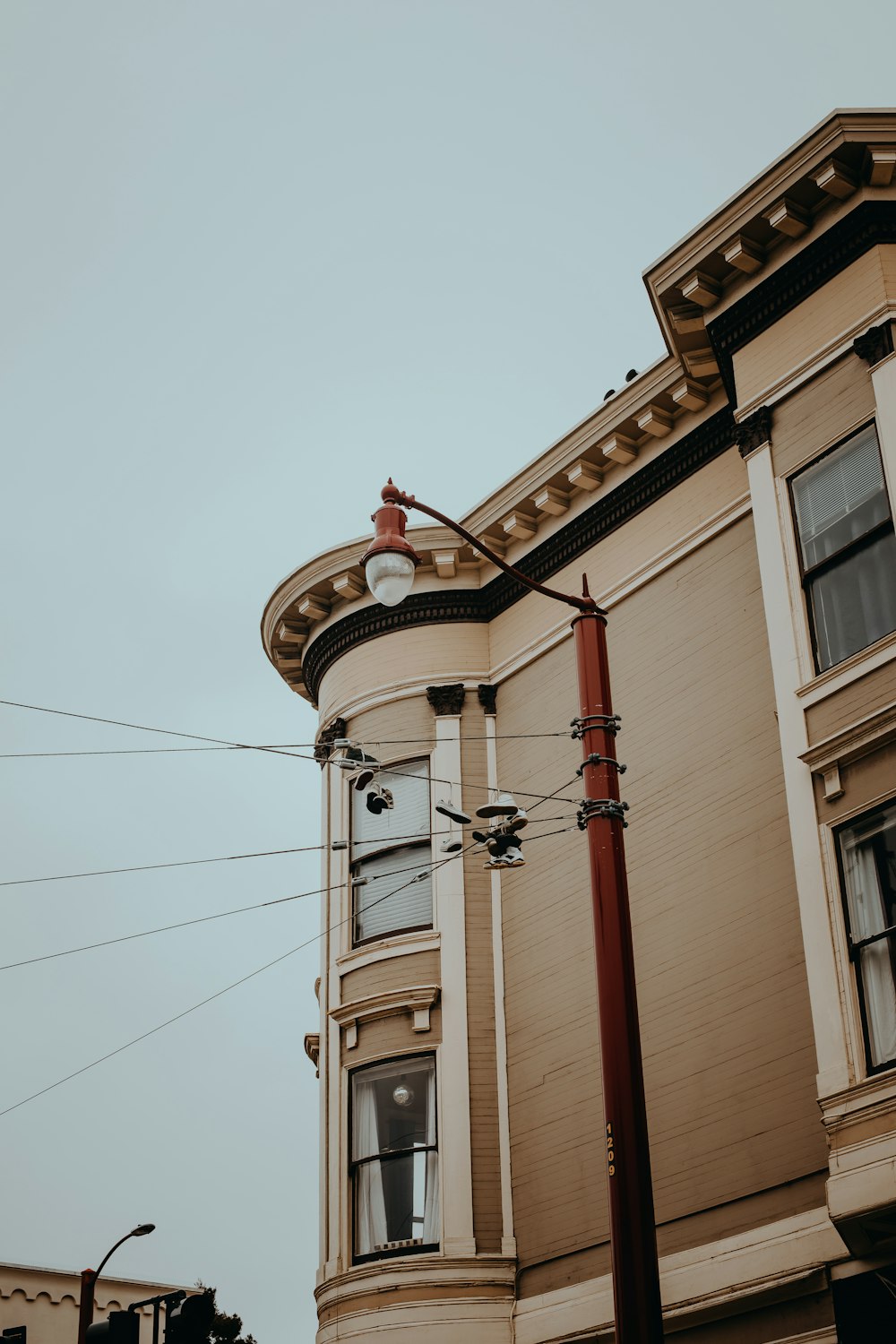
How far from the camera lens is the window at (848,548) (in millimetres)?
14328

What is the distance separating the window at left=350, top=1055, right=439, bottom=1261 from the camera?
57.9ft

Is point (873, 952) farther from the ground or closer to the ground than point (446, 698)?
closer to the ground

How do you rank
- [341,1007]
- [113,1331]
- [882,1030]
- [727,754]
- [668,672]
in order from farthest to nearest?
[341,1007], [668,672], [727,754], [882,1030], [113,1331]

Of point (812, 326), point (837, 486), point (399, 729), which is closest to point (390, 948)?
point (399, 729)

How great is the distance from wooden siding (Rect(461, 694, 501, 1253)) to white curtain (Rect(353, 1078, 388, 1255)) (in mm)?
1222

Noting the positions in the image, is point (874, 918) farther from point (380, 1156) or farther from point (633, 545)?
point (380, 1156)

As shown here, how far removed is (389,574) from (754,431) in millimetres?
5807

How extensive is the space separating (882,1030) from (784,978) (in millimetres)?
2159

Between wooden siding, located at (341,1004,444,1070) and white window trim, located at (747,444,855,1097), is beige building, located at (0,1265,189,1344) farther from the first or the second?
white window trim, located at (747,444,855,1097)

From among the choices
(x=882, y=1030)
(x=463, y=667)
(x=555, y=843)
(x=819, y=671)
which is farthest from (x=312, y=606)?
(x=882, y=1030)

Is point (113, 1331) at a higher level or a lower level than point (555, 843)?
lower

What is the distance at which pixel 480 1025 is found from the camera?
1847 centimetres

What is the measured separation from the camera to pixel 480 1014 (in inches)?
730

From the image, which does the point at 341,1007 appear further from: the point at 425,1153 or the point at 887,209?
the point at 887,209
